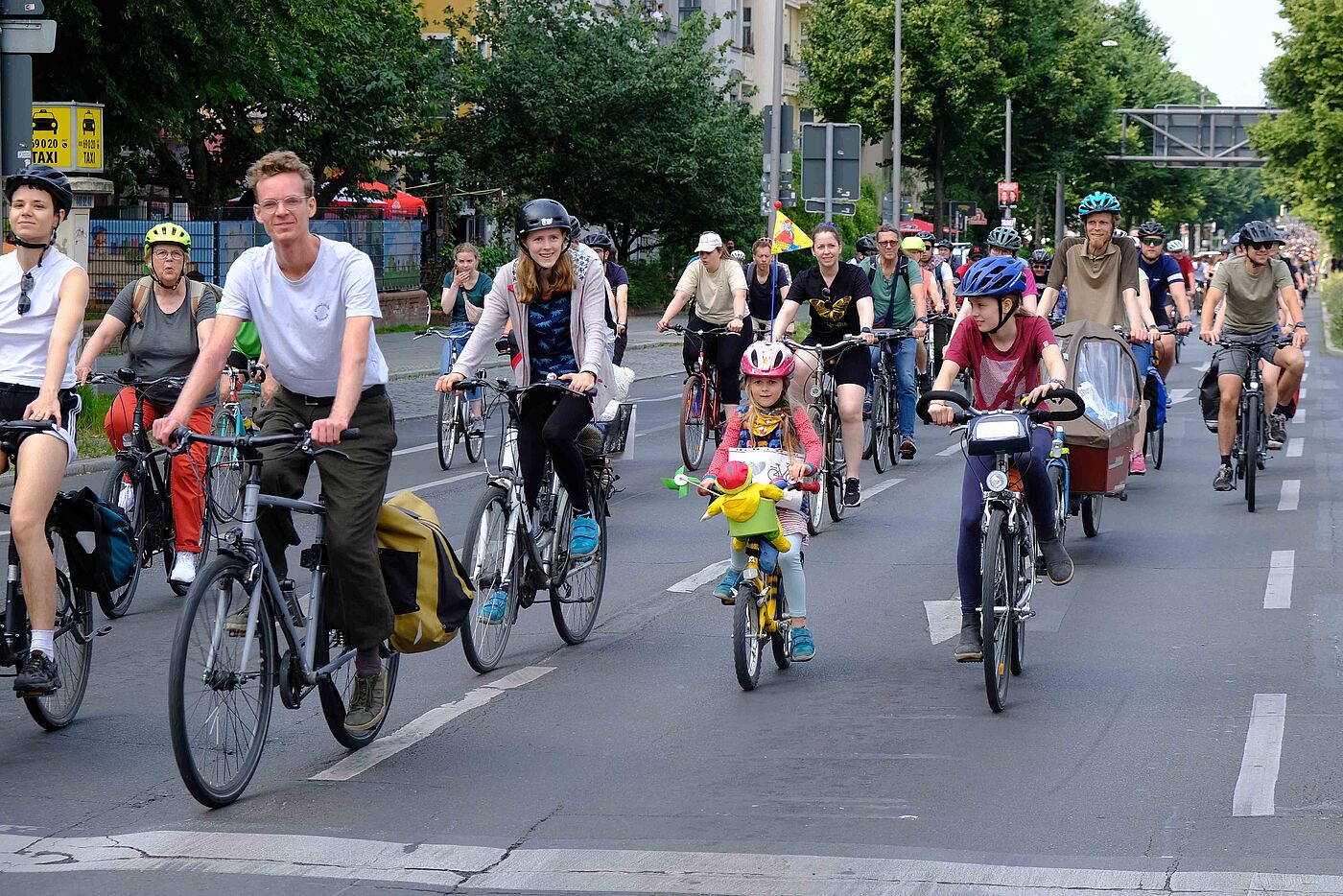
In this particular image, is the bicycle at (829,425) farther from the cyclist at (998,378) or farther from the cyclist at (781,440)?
the cyclist at (998,378)

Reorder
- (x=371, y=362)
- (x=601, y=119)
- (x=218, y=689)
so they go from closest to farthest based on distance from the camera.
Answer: (x=218, y=689) < (x=371, y=362) < (x=601, y=119)

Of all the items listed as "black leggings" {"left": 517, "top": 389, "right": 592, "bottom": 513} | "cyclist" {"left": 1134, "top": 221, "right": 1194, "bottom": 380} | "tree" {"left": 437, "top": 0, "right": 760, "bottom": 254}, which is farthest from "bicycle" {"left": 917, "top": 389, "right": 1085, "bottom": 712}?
"tree" {"left": 437, "top": 0, "right": 760, "bottom": 254}

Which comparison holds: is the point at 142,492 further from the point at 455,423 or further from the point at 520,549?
the point at 455,423

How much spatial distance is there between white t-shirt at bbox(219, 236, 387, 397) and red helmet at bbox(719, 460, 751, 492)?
192cm

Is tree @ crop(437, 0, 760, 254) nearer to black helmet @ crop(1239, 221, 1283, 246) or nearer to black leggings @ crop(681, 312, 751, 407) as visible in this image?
black leggings @ crop(681, 312, 751, 407)

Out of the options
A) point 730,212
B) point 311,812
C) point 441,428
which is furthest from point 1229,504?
point 730,212

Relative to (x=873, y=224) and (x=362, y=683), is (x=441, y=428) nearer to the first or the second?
(x=362, y=683)

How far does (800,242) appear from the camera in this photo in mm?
22406

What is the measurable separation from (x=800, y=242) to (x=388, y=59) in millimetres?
16693

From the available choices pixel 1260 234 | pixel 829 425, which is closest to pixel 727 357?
pixel 829 425

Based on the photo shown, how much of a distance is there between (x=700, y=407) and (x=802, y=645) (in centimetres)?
821

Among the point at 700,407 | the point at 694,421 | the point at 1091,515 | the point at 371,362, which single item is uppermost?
the point at 371,362

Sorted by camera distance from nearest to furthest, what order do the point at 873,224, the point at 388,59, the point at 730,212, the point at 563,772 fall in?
1. the point at 563,772
2. the point at 388,59
3. the point at 730,212
4. the point at 873,224

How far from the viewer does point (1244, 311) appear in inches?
541
